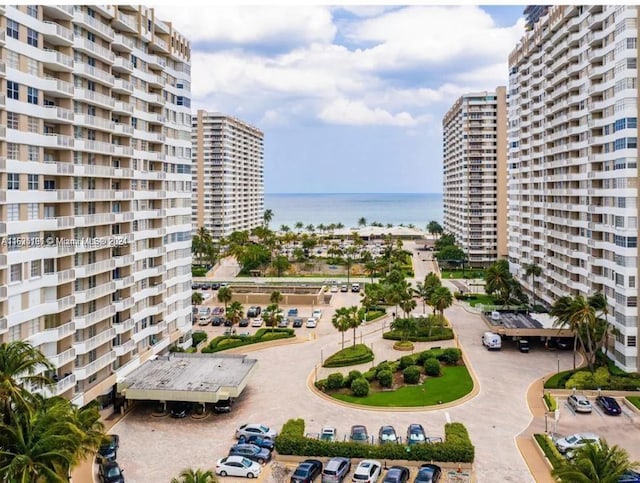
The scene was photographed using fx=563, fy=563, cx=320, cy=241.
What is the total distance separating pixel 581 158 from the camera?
66.4 meters

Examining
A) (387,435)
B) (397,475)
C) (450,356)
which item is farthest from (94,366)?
(450,356)

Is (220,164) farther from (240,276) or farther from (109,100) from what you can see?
(109,100)

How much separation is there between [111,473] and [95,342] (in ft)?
44.3

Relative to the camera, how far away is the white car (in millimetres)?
36250

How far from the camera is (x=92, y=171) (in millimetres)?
46219

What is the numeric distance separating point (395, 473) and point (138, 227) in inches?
1340

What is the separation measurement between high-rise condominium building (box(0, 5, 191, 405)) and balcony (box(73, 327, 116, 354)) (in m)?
0.10

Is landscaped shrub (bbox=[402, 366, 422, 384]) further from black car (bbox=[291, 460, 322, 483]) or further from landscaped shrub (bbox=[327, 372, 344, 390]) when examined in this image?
black car (bbox=[291, 460, 322, 483])

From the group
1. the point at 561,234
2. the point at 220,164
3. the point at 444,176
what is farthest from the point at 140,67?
the point at 444,176

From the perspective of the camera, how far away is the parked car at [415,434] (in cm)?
3909

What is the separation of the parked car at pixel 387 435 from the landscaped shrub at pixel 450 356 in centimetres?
1958

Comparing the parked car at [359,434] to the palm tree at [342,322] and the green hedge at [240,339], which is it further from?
the green hedge at [240,339]

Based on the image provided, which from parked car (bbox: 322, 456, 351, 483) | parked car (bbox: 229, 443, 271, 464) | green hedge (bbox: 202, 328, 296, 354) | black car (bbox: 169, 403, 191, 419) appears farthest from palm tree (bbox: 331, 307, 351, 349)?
parked car (bbox: 322, 456, 351, 483)

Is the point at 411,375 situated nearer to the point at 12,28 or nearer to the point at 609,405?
the point at 609,405
